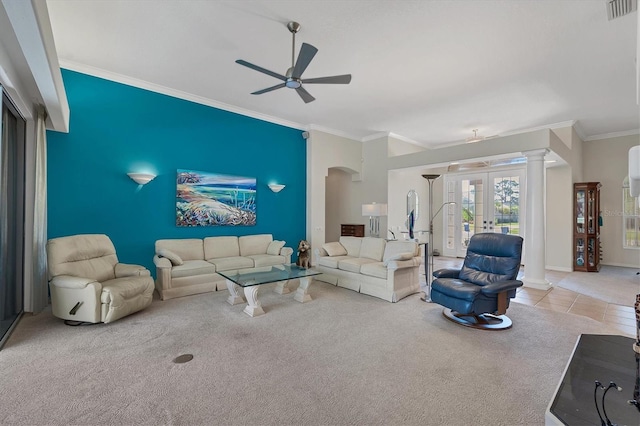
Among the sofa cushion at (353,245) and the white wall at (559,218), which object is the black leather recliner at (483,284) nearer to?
the sofa cushion at (353,245)

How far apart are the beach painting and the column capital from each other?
5.16m

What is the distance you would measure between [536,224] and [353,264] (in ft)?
11.1

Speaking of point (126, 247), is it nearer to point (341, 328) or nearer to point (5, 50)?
point (5, 50)

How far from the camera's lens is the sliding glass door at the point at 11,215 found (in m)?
3.13

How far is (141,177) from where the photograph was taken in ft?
15.5

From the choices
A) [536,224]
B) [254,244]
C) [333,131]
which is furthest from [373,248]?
[333,131]

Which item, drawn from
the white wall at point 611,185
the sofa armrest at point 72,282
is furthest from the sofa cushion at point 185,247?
the white wall at point 611,185

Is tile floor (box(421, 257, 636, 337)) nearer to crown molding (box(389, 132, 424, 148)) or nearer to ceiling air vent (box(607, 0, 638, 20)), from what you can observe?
ceiling air vent (box(607, 0, 638, 20))

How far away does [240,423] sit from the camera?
1802 mm

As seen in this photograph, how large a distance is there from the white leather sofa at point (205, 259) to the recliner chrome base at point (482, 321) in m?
3.14

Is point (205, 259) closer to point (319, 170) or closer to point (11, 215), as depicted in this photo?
point (11, 215)

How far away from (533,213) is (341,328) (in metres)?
4.25

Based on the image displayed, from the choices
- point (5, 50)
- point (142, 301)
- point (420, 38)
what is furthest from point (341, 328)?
point (5, 50)

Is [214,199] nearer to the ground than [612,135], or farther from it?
nearer to the ground
